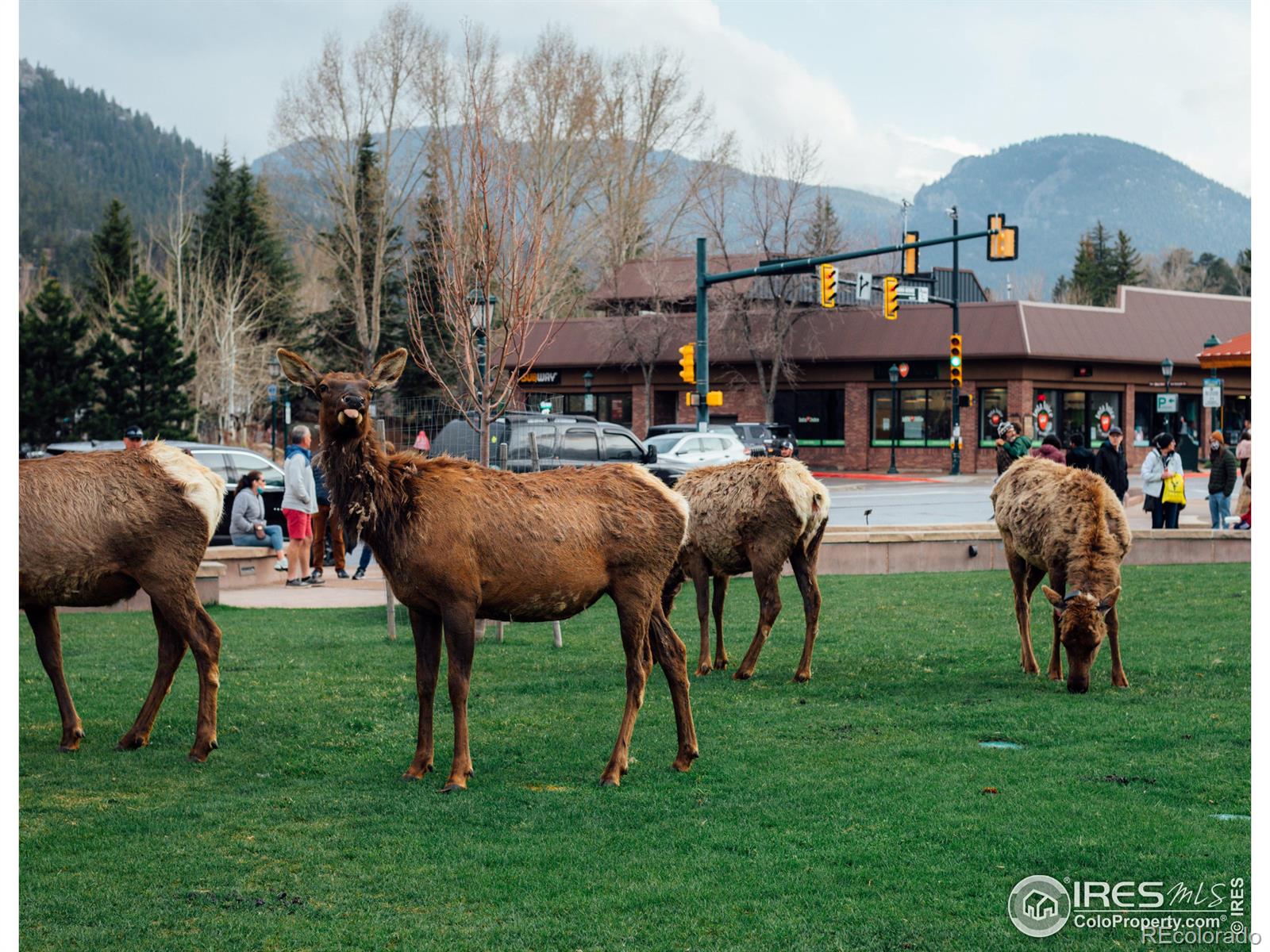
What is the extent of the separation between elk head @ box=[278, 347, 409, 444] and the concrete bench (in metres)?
10.7

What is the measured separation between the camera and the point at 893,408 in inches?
Answer: 2023

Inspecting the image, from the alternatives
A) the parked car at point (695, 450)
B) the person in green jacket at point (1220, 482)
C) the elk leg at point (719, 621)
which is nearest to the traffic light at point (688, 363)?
the parked car at point (695, 450)

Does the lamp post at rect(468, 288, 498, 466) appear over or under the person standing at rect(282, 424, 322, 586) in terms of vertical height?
over

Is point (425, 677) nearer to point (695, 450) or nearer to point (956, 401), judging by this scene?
point (695, 450)

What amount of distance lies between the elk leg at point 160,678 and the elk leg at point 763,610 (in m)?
4.62

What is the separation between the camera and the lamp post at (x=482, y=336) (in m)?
13.4

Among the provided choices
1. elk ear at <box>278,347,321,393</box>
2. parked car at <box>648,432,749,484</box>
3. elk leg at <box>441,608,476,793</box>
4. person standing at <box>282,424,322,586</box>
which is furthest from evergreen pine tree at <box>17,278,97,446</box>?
elk leg at <box>441,608,476,793</box>

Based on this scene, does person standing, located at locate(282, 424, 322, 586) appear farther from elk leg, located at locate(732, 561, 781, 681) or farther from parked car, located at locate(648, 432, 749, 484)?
parked car, located at locate(648, 432, 749, 484)

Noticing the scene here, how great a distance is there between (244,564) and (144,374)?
2522 cm

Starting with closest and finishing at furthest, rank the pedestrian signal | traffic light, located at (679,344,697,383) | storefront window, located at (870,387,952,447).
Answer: traffic light, located at (679,344,697,383) → the pedestrian signal → storefront window, located at (870,387,952,447)

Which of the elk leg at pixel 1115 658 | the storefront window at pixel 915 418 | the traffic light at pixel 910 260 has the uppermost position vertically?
the traffic light at pixel 910 260

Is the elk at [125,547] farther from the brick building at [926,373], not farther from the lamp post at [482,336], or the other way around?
the brick building at [926,373]

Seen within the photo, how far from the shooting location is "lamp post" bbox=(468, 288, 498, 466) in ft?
43.8
